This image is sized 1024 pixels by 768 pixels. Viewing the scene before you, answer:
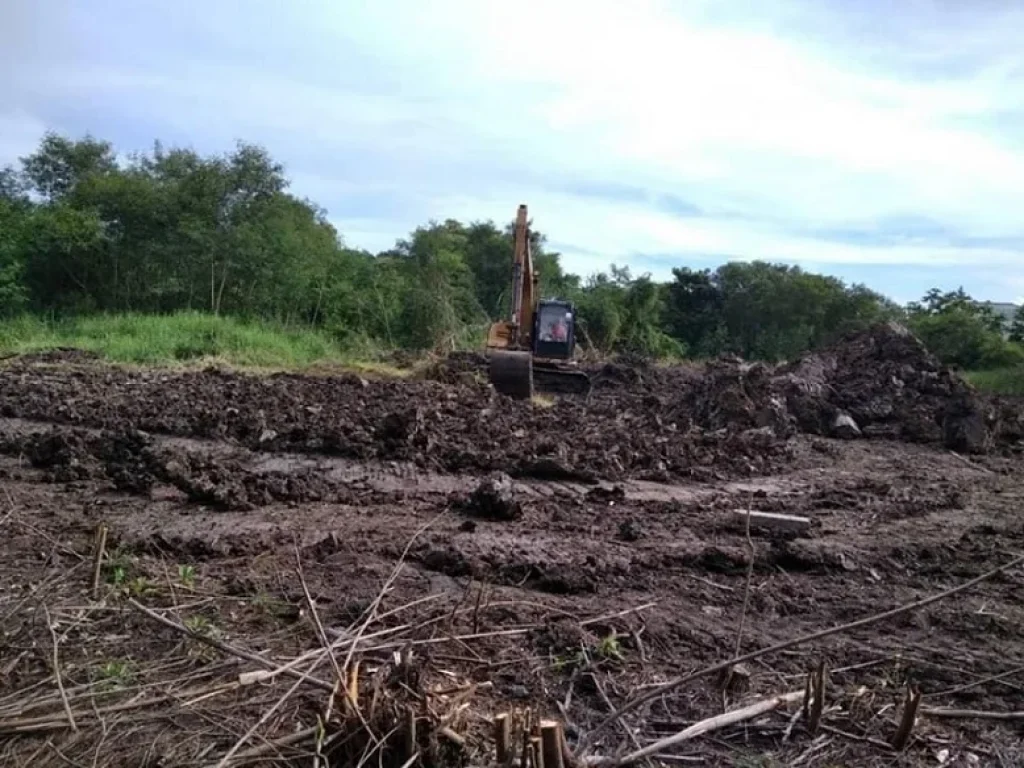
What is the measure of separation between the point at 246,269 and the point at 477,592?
23.4 m

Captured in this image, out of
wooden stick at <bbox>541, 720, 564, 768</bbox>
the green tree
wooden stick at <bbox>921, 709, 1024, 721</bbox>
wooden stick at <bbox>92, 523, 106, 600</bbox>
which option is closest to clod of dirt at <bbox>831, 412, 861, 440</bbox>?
wooden stick at <bbox>921, 709, 1024, 721</bbox>

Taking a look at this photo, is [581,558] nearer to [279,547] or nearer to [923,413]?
[279,547]

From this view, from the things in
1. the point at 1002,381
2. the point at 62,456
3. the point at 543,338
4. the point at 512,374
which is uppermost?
the point at 543,338

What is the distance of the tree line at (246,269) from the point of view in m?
26.1

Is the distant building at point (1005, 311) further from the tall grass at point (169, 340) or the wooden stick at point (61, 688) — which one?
the wooden stick at point (61, 688)

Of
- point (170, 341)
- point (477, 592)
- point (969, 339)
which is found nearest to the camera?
point (477, 592)

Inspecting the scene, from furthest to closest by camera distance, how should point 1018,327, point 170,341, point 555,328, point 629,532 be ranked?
1. point 1018,327
2. point 170,341
3. point 555,328
4. point 629,532

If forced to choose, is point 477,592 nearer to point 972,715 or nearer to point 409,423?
point 972,715

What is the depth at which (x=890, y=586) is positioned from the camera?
569 centimetres

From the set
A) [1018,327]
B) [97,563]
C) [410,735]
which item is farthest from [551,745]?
[1018,327]

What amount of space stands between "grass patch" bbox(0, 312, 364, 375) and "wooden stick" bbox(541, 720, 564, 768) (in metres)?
17.8

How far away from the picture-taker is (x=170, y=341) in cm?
2095

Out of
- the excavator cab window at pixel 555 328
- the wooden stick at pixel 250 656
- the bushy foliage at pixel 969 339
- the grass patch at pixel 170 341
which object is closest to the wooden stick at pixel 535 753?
the wooden stick at pixel 250 656

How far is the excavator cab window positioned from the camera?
18031 mm
